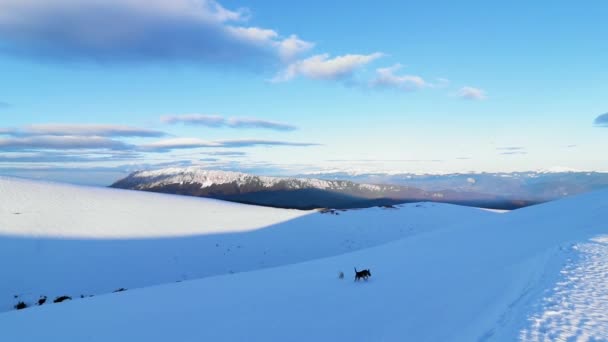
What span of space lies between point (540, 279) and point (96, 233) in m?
22.2

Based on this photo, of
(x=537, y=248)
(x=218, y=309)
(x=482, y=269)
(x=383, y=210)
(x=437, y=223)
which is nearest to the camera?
(x=218, y=309)

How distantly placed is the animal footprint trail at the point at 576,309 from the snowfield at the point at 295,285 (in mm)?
22

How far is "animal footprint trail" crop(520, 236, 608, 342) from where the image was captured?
3.89m

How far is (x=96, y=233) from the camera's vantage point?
795 inches

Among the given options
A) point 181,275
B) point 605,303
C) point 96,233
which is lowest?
point 181,275

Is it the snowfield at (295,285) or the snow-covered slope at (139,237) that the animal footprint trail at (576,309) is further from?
the snow-covered slope at (139,237)

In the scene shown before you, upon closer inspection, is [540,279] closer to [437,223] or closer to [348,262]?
[348,262]

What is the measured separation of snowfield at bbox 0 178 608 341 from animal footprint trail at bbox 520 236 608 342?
0.9 inches

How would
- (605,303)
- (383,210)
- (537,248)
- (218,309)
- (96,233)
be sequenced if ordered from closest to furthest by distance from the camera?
(605,303) → (218,309) → (537,248) → (96,233) → (383,210)

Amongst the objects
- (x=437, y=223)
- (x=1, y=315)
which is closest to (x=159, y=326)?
(x=1, y=315)

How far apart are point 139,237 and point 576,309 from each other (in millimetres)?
21689

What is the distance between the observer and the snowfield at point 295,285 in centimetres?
521

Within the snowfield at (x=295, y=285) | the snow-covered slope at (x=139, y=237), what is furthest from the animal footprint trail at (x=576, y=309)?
the snow-covered slope at (x=139, y=237)

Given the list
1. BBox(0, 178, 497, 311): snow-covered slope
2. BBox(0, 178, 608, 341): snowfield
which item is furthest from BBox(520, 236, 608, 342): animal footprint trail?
BBox(0, 178, 497, 311): snow-covered slope
